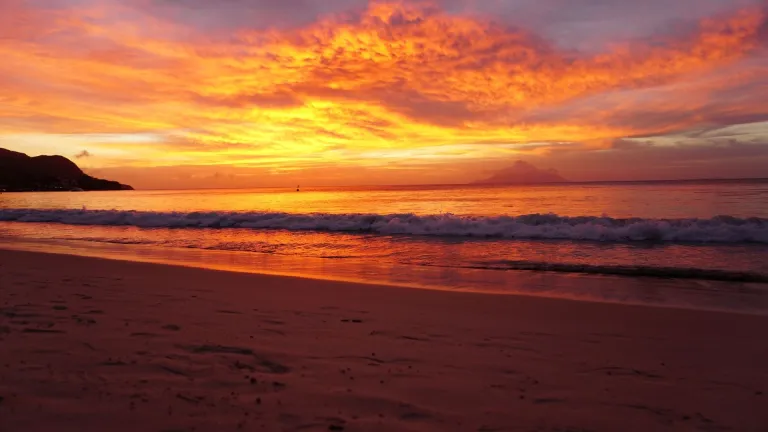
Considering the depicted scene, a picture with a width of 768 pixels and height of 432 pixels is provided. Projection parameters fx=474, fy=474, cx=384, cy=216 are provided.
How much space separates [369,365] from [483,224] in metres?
15.7

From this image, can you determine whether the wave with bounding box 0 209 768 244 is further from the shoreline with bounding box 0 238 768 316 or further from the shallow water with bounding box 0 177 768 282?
the shoreline with bounding box 0 238 768 316

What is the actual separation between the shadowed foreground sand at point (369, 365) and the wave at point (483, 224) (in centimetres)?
1092

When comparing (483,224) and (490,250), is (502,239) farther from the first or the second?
(490,250)

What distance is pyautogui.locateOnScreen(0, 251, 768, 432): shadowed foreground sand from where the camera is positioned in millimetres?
3213

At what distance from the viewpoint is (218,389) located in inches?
142

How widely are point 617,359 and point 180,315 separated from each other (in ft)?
16.3

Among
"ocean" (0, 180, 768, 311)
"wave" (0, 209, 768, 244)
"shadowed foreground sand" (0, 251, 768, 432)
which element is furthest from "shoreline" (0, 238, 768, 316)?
"wave" (0, 209, 768, 244)

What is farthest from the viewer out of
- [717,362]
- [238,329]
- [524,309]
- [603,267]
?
[603,267]

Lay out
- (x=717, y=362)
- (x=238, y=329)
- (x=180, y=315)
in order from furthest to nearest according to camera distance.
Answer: (x=180, y=315) < (x=238, y=329) < (x=717, y=362)

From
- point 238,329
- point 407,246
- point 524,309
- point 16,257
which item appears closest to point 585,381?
point 524,309

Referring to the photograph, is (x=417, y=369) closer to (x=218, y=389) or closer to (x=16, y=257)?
(x=218, y=389)

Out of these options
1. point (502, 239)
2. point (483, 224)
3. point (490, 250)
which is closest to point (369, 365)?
point (490, 250)

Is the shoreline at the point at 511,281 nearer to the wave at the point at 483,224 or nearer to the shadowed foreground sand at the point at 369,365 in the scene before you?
the shadowed foreground sand at the point at 369,365

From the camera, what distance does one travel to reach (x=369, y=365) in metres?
4.21
